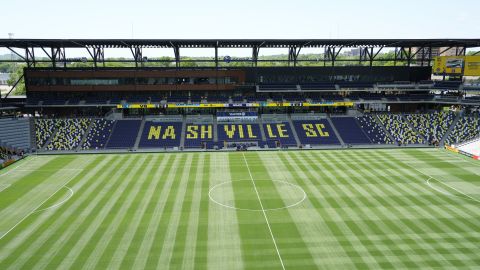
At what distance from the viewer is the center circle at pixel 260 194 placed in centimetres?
3472

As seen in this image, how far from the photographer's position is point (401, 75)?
247ft

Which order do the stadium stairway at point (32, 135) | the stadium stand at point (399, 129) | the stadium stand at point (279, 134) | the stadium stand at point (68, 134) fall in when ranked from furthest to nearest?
the stadium stand at point (399, 129) → the stadium stand at point (279, 134) → the stadium stand at point (68, 134) → the stadium stairway at point (32, 135)

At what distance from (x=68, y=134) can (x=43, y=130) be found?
4750 mm

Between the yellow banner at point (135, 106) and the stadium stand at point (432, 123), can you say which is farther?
the yellow banner at point (135, 106)

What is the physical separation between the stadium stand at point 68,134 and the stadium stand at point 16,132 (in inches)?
155

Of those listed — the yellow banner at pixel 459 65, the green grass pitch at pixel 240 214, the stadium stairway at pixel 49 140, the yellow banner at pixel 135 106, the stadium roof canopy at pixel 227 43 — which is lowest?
the green grass pitch at pixel 240 214

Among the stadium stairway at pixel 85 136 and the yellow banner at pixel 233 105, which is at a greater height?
the yellow banner at pixel 233 105

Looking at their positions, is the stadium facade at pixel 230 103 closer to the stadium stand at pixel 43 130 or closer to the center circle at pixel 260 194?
the stadium stand at pixel 43 130

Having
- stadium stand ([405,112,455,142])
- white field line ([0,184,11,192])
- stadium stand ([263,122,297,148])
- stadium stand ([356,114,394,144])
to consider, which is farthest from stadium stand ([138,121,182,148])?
stadium stand ([405,112,455,142])

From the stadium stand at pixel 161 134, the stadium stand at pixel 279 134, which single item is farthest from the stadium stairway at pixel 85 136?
the stadium stand at pixel 279 134

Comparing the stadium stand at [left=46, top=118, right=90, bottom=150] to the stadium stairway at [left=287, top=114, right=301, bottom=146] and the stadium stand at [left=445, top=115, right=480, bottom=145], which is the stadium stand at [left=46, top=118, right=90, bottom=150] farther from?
the stadium stand at [left=445, top=115, right=480, bottom=145]

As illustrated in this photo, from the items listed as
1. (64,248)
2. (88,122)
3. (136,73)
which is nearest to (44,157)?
(88,122)

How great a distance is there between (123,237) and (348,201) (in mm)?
21845

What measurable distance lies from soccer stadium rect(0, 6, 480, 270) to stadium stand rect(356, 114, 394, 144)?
1.25 ft
